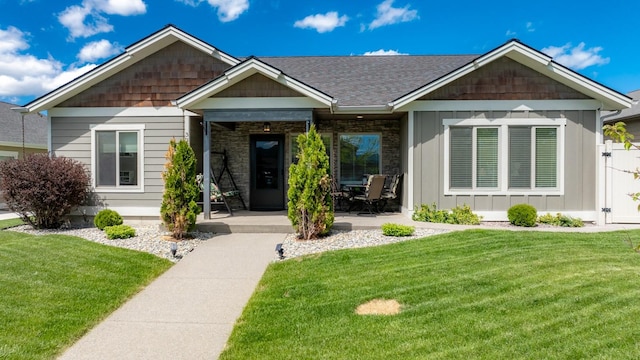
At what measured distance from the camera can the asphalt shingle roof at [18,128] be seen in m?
15.6

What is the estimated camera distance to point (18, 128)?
54.9 feet

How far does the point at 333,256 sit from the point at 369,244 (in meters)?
1.06

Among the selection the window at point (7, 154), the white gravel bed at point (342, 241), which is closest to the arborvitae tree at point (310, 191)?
the white gravel bed at point (342, 241)

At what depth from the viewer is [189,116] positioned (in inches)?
364

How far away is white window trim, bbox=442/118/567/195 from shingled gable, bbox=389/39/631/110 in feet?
2.67

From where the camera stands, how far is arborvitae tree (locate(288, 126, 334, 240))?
22.7ft

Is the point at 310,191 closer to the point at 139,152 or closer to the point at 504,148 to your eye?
the point at 504,148

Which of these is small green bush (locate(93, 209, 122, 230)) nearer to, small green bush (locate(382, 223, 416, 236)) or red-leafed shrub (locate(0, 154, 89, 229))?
red-leafed shrub (locate(0, 154, 89, 229))

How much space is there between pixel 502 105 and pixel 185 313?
7.87 m

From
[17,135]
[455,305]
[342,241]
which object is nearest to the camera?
[455,305]

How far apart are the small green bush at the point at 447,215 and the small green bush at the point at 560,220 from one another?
1372 mm

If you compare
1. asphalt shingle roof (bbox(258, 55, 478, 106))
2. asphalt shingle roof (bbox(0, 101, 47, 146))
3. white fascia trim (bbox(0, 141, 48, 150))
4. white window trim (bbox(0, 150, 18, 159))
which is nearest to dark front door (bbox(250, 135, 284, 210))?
asphalt shingle roof (bbox(258, 55, 478, 106))

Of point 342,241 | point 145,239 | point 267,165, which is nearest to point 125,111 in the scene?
point 145,239

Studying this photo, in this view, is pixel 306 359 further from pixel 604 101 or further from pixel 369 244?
pixel 604 101
